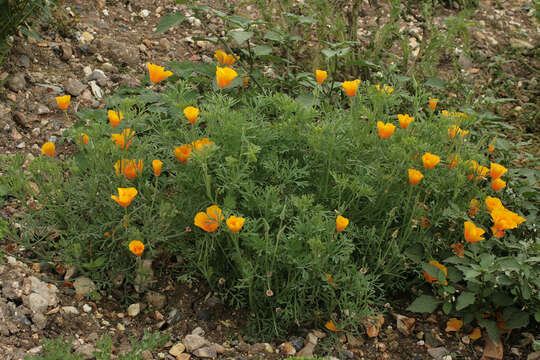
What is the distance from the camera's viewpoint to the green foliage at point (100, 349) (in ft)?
5.91

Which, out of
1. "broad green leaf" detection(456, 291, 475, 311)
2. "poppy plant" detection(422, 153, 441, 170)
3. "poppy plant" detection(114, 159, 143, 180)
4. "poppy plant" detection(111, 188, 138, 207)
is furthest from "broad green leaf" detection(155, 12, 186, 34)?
"broad green leaf" detection(456, 291, 475, 311)

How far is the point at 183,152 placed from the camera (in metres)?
2.20

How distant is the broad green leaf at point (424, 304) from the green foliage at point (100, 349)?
3.63 ft

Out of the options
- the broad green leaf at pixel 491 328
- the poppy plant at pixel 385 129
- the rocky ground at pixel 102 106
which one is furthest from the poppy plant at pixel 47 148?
the broad green leaf at pixel 491 328

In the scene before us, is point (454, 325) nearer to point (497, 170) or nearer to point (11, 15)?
point (497, 170)

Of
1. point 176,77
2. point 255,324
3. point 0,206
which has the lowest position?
point 255,324

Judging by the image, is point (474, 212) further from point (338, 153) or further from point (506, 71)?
point (506, 71)

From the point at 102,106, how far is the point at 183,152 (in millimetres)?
1384

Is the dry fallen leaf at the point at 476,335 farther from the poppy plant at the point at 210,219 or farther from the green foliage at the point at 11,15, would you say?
the green foliage at the point at 11,15

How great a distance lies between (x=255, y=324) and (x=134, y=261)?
60cm

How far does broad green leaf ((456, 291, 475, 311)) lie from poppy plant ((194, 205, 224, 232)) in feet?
3.43

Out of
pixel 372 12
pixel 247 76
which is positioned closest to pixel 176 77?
pixel 247 76

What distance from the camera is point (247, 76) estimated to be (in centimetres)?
337

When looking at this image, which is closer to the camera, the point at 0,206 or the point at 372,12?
the point at 0,206
